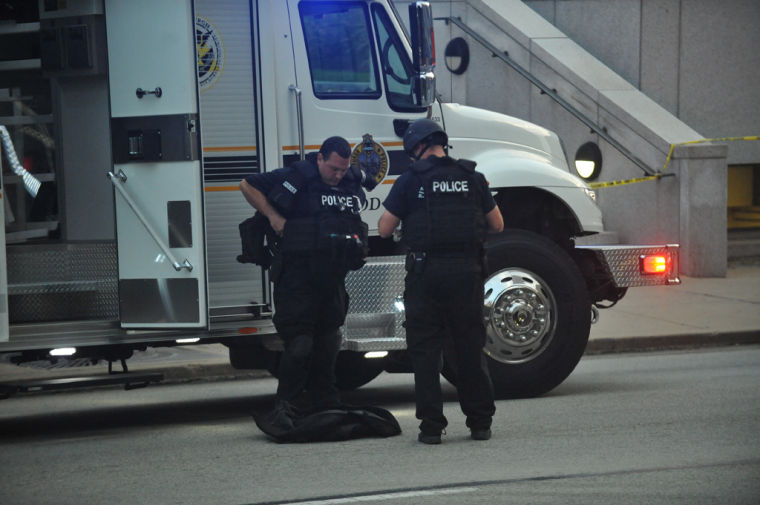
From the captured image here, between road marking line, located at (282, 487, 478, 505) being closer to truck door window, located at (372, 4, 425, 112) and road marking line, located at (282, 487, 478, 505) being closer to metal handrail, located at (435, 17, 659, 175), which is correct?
truck door window, located at (372, 4, 425, 112)

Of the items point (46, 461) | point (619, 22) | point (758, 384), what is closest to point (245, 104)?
point (46, 461)

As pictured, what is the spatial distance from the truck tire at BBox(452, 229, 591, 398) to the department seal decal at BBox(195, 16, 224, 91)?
222 centimetres

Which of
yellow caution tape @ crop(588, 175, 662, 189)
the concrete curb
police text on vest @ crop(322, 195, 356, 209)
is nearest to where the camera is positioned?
police text on vest @ crop(322, 195, 356, 209)

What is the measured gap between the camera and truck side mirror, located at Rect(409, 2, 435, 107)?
7.73 m

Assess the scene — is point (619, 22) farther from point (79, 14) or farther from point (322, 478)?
point (322, 478)

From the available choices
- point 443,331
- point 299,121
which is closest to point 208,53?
point 299,121

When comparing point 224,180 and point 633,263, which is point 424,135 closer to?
point 224,180

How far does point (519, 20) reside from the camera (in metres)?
16.7

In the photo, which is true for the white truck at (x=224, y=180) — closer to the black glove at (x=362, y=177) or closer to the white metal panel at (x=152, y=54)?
the white metal panel at (x=152, y=54)

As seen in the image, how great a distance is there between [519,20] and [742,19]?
11.3 feet

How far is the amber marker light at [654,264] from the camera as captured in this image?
8.55 m

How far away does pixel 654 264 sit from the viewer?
858cm

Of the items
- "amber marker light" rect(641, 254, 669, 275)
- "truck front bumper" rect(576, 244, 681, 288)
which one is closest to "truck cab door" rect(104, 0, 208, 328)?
"truck front bumper" rect(576, 244, 681, 288)

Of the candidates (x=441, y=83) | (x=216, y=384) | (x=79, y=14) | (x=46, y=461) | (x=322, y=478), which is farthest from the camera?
(x=441, y=83)
